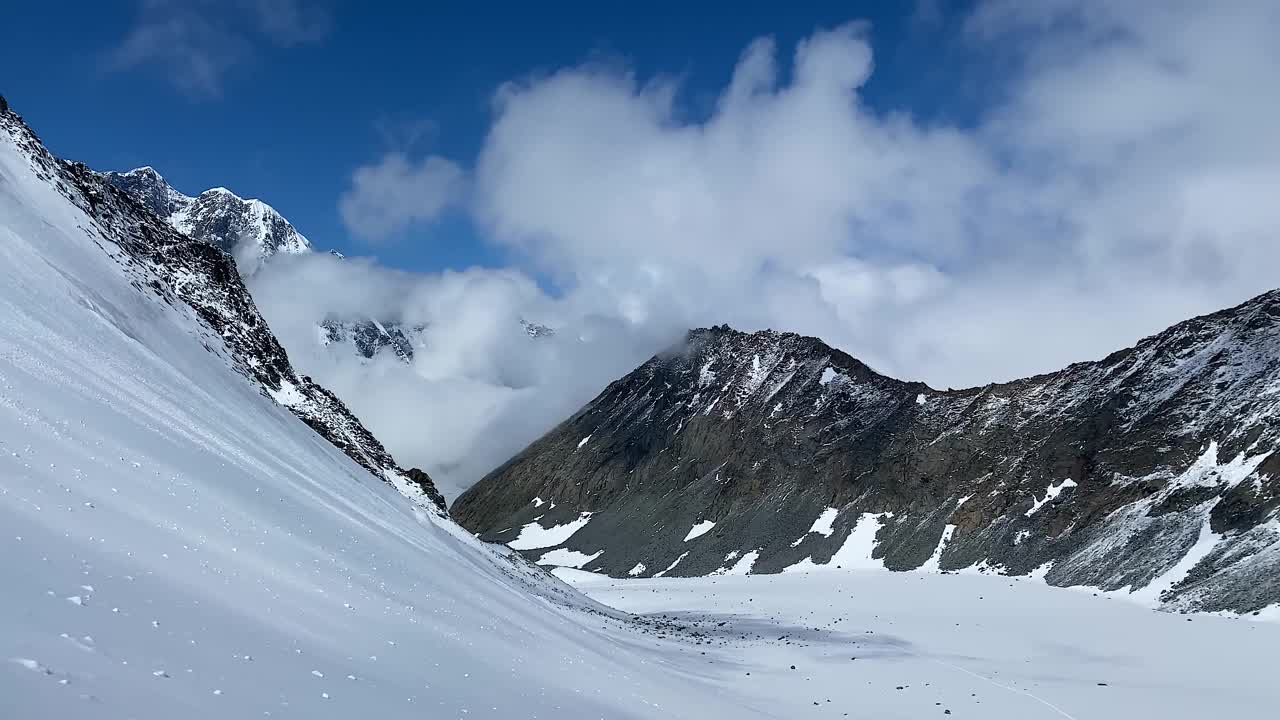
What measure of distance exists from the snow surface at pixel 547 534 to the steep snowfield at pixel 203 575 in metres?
117

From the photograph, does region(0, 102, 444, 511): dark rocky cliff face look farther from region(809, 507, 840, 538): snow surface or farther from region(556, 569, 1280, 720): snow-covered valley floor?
region(809, 507, 840, 538): snow surface

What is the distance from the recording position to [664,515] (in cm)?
13662

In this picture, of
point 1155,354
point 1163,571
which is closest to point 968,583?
point 1163,571

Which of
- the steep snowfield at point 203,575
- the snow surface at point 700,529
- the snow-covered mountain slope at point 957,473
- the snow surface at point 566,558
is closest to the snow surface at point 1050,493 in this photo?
the snow-covered mountain slope at point 957,473

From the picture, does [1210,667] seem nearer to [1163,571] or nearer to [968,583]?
[1163,571]

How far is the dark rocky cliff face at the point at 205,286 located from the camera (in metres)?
48.6

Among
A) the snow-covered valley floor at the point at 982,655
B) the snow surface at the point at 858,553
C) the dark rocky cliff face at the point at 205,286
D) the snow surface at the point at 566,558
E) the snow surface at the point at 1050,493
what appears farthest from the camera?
the snow surface at the point at 566,558

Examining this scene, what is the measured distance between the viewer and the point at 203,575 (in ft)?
43.9

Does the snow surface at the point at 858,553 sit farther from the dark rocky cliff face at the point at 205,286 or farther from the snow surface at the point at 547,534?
the snow surface at the point at 547,534

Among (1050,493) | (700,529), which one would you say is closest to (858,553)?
(1050,493)

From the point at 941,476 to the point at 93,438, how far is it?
104081mm

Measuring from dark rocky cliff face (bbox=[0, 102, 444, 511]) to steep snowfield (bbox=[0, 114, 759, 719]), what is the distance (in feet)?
45.6

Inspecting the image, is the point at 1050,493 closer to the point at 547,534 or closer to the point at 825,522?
the point at 825,522

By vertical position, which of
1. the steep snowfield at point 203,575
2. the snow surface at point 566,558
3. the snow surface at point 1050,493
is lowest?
the snow surface at point 566,558
